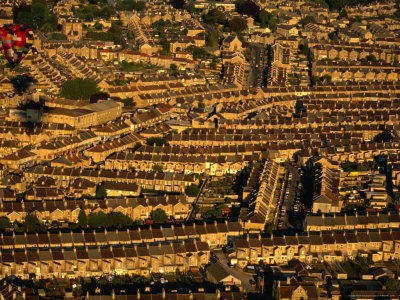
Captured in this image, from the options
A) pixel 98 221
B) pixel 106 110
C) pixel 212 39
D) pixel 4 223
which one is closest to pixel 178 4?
pixel 212 39

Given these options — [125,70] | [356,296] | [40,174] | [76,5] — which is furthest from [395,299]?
[76,5]

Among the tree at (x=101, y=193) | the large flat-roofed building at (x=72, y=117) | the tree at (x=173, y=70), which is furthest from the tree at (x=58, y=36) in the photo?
the tree at (x=101, y=193)

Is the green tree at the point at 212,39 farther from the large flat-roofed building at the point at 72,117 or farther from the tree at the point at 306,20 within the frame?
the large flat-roofed building at the point at 72,117

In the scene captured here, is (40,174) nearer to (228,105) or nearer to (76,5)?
(228,105)

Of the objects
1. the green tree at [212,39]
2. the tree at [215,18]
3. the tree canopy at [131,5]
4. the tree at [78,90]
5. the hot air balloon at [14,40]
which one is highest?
the hot air balloon at [14,40]

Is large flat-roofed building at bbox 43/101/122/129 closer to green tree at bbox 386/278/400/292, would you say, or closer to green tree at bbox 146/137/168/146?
green tree at bbox 146/137/168/146

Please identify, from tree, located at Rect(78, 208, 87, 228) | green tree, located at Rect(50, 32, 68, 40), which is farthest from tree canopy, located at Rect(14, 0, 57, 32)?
tree, located at Rect(78, 208, 87, 228)
